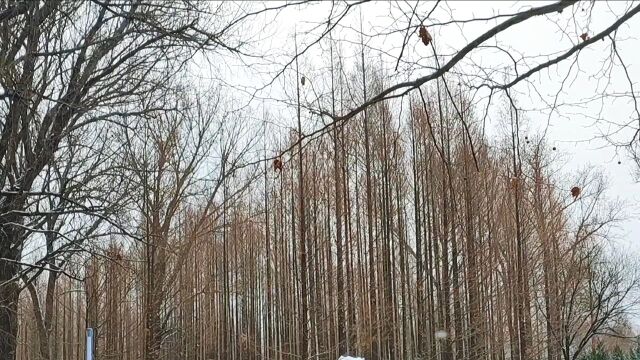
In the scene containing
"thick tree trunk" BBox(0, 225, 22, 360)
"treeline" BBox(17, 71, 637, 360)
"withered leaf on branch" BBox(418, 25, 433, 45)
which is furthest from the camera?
"treeline" BBox(17, 71, 637, 360)

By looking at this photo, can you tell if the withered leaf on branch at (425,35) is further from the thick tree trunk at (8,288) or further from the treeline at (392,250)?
the treeline at (392,250)

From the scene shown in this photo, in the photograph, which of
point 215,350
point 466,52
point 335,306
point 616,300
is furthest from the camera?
point 215,350

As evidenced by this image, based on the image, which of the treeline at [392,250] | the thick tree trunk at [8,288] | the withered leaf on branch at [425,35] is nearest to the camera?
the withered leaf on branch at [425,35]

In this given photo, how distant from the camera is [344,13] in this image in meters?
2.79

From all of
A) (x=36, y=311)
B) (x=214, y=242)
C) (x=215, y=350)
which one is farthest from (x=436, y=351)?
(x=215, y=350)

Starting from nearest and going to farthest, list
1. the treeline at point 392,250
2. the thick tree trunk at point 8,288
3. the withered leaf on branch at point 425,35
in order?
the withered leaf on branch at point 425,35 < the thick tree trunk at point 8,288 < the treeline at point 392,250

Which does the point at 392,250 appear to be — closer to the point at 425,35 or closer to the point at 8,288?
the point at 8,288

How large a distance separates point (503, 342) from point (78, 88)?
459 inches

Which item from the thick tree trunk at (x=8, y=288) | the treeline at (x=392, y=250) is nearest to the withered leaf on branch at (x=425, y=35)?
the thick tree trunk at (x=8, y=288)

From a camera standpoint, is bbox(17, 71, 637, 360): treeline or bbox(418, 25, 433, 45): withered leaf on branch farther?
bbox(17, 71, 637, 360): treeline

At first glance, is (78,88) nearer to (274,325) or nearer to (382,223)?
(382,223)

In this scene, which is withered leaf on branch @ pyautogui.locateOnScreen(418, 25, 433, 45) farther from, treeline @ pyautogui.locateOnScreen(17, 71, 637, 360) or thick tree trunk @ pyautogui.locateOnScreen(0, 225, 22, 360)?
treeline @ pyautogui.locateOnScreen(17, 71, 637, 360)

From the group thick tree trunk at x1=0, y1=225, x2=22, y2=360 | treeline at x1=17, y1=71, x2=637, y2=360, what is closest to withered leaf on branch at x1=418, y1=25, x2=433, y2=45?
thick tree trunk at x1=0, y1=225, x2=22, y2=360

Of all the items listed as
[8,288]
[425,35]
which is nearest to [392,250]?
[8,288]
